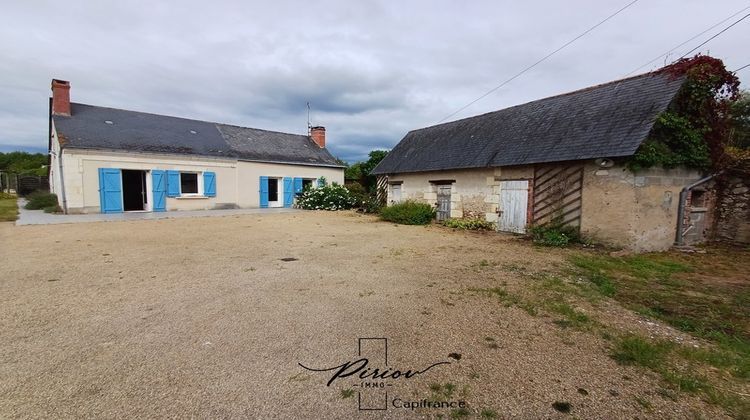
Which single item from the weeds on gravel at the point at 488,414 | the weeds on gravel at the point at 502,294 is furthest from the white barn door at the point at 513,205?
the weeds on gravel at the point at 488,414

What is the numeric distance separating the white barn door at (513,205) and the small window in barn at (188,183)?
45.7ft

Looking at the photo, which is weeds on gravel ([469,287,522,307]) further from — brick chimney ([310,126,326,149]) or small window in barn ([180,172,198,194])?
brick chimney ([310,126,326,149])

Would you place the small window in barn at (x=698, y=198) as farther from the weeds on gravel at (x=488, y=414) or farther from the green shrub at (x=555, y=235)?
the weeds on gravel at (x=488, y=414)

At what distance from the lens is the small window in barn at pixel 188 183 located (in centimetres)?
1580

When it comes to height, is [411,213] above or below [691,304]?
above

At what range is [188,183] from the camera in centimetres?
1603

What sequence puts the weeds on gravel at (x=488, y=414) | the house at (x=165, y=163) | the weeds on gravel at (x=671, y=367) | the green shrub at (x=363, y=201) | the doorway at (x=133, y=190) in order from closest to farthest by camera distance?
the weeds on gravel at (x=488, y=414)
the weeds on gravel at (x=671, y=367)
the house at (x=165, y=163)
the doorway at (x=133, y=190)
the green shrub at (x=363, y=201)

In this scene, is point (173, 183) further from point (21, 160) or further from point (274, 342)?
point (21, 160)

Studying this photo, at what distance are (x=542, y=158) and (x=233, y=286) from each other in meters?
8.20

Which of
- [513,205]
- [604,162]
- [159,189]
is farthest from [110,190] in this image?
[604,162]

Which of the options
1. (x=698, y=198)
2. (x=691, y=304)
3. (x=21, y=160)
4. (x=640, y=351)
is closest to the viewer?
(x=640, y=351)

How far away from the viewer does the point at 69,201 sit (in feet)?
42.0

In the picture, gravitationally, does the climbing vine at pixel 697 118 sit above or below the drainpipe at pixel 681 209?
above

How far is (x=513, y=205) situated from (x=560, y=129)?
8.32 ft
